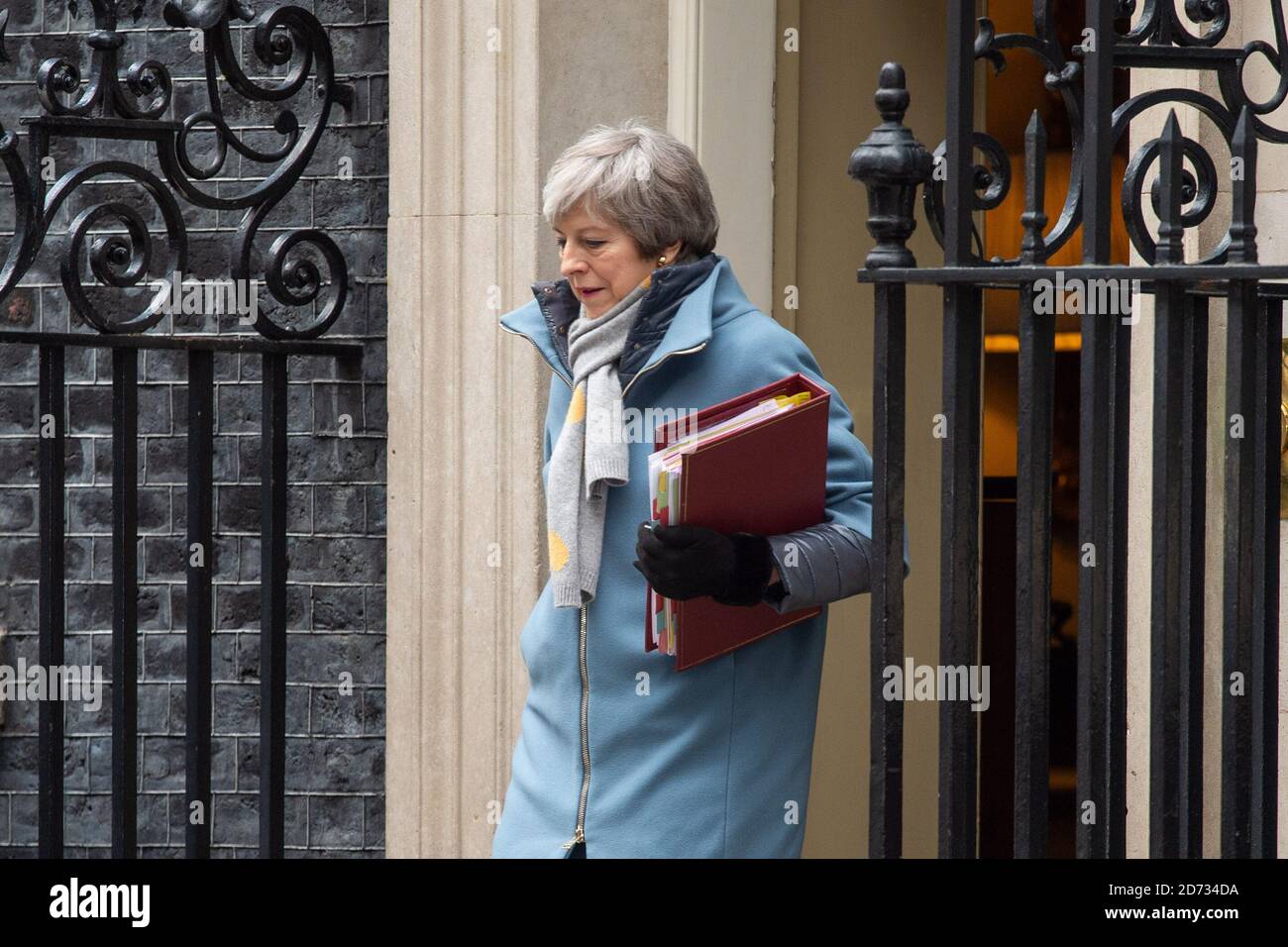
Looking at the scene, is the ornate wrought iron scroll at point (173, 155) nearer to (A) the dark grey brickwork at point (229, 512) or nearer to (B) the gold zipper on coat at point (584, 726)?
(A) the dark grey brickwork at point (229, 512)

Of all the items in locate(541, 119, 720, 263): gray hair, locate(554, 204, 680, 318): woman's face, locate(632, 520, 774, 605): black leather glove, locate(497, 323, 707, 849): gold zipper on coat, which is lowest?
locate(497, 323, 707, 849): gold zipper on coat

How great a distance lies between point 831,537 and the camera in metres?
3.20

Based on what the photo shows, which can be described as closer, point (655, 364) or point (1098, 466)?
point (1098, 466)

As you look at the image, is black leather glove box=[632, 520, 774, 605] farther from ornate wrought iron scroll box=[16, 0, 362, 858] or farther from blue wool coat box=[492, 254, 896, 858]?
ornate wrought iron scroll box=[16, 0, 362, 858]

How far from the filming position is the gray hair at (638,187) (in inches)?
131

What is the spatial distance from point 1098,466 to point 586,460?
3.52ft

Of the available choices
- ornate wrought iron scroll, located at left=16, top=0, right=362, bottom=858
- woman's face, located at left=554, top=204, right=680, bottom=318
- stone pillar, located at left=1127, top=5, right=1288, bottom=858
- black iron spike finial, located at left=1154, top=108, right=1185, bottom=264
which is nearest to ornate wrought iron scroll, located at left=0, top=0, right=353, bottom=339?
ornate wrought iron scroll, located at left=16, top=0, right=362, bottom=858

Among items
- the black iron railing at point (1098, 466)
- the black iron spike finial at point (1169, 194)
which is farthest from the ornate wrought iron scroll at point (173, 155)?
the black iron spike finial at point (1169, 194)

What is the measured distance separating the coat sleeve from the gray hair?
0.93 feet

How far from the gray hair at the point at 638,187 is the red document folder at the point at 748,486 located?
357 millimetres

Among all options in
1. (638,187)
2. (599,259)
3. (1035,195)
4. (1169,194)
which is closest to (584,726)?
(599,259)

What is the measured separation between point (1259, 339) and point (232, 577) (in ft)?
11.1

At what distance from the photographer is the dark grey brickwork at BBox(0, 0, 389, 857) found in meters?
5.29

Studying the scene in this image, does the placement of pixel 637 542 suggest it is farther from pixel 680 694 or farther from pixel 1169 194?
pixel 1169 194
